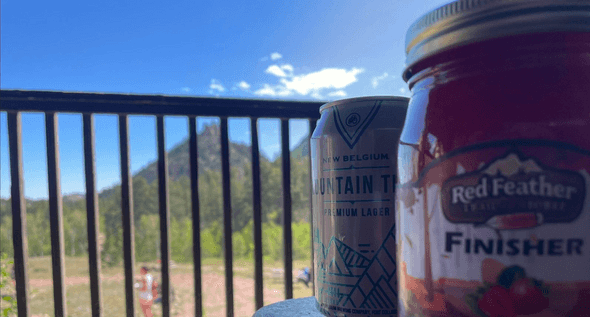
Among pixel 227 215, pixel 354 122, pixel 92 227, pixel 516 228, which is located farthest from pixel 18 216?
pixel 516 228

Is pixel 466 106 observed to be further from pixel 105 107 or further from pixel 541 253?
pixel 105 107

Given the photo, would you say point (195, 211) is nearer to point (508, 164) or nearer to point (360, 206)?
point (360, 206)

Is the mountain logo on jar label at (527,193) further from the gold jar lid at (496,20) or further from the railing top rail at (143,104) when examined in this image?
the railing top rail at (143,104)

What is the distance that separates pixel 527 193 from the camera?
29 cm

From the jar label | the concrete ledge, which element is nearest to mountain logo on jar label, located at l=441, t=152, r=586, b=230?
the jar label

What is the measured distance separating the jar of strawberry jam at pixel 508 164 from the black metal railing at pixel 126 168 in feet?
3.63

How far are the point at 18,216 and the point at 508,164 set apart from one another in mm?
1500

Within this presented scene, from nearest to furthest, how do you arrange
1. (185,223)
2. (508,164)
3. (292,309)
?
(508,164), (292,309), (185,223)

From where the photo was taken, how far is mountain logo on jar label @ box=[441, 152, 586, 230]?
284 mm

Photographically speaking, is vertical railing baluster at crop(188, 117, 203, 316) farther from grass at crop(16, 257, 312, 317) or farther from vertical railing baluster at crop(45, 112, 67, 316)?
grass at crop(16, 257, 312, 317)

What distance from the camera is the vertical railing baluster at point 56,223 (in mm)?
1307

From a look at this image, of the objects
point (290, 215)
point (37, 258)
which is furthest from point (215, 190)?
point (290, 215)

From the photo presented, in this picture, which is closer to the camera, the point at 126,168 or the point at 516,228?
the point at 516,228

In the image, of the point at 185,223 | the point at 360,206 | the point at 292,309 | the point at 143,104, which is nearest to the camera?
the point at 360,206
